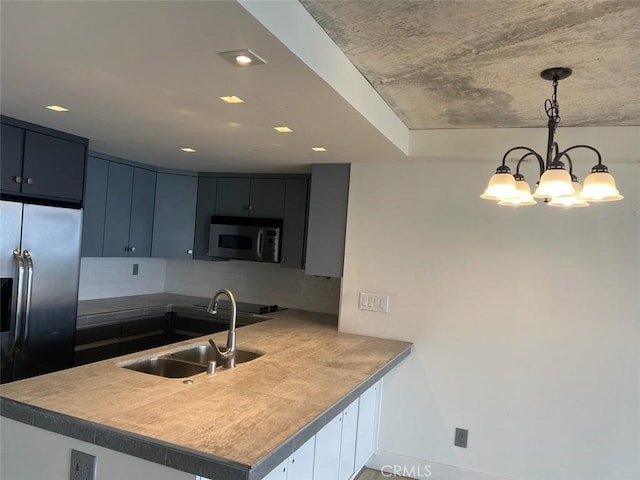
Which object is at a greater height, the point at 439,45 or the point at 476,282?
the point at 439,45

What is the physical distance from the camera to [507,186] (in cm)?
187

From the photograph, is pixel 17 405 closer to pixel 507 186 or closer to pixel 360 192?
pixel 507 186

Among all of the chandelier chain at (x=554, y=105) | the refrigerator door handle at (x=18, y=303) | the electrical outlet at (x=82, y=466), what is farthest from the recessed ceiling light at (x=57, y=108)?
the chandelier chain at (x=554, y=105)

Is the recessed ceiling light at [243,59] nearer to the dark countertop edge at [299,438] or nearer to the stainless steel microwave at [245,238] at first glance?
the dark countertop edge at [299,438]

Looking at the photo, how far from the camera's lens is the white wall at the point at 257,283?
14.0 feet

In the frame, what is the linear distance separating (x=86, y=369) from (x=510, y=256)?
249 centimetres

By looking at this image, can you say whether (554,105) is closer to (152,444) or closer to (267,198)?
(152,444)

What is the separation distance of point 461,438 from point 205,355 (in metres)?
1.76

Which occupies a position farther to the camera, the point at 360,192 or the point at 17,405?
the point at 360,192

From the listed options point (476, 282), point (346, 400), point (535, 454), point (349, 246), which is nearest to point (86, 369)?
point (346, 400)

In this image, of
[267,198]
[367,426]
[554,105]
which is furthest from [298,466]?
[267,198]

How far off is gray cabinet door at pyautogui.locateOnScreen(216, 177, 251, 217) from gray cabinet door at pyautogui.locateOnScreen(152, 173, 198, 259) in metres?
0.28

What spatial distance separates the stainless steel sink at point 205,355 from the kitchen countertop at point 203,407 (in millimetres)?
103

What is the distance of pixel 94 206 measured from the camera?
12.0 ft
